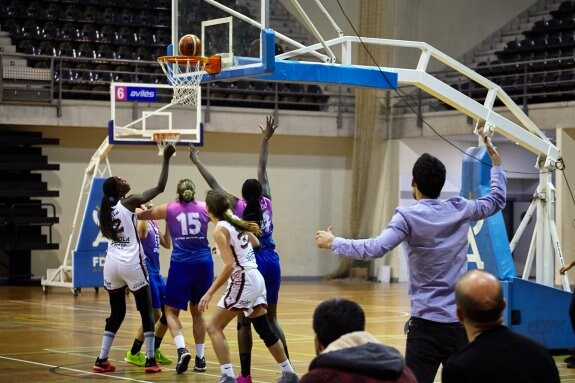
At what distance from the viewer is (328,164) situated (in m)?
25.3

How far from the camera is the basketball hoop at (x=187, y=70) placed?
10758 mm

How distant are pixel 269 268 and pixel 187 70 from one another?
2.95m

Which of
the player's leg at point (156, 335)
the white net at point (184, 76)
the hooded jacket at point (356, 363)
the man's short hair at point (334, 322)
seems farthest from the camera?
the white net at point (184, 76)

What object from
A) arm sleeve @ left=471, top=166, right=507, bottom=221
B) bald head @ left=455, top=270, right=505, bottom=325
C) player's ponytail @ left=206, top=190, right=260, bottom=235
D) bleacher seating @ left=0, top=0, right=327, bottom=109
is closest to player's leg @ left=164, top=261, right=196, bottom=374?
player's ponytail @ left=206, top=190, right=260, bottom=235

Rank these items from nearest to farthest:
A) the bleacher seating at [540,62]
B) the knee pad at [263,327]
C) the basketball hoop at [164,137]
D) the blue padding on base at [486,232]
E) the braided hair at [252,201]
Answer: the knee pad at [263,327]
the braided hair at [252,201]
the blue padding on base at [486,232]
the basketball hoop at [164,137]
the bleacher seating at [540,62]

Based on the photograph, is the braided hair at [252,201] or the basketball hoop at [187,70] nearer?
the braided hair at [252,201]

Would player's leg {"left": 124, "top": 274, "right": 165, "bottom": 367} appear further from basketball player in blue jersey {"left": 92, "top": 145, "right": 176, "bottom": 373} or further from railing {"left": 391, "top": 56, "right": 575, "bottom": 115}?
railing {"left": 391, "top": 56, "right": 575, "bottom": 115}

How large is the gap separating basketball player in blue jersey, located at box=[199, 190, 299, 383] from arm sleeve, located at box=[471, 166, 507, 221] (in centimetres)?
246

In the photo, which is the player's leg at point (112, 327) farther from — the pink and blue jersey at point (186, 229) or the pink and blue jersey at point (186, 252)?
the pink and blue jersey at point (186, 229)

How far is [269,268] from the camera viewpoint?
357 inches

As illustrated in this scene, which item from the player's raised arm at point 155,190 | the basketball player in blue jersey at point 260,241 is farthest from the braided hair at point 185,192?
the basketball player in blue jersey at point 260,241

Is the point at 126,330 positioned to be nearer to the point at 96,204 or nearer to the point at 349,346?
the point at 96,204

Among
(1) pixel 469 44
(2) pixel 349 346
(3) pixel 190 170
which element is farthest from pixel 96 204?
(2) pixel 349 346

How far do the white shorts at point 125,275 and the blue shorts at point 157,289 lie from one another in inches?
25.2
